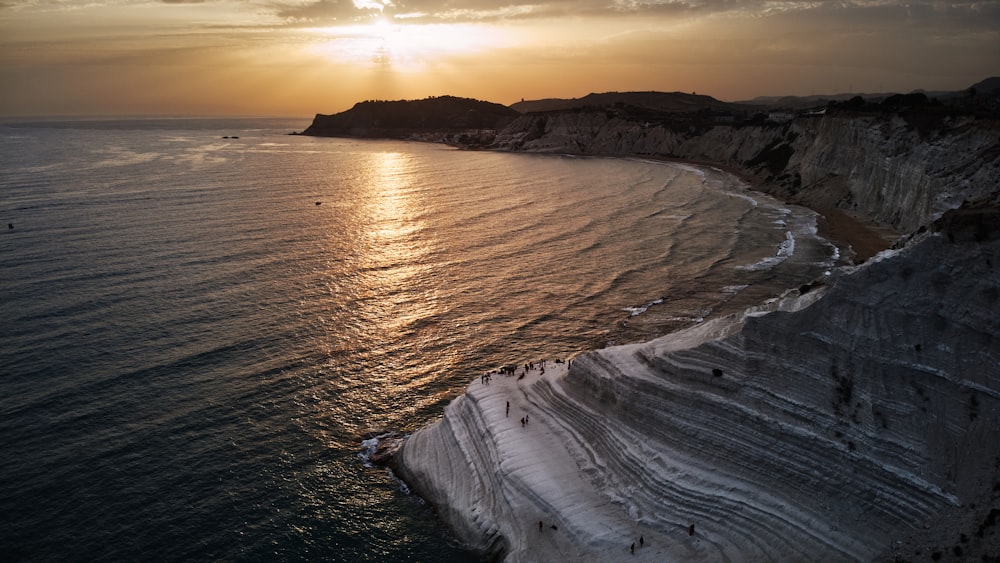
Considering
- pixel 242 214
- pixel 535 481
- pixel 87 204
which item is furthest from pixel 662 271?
pixel 87 204

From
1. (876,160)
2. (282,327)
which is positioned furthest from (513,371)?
(876,160)

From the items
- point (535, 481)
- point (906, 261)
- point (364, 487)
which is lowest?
point (364, 487)

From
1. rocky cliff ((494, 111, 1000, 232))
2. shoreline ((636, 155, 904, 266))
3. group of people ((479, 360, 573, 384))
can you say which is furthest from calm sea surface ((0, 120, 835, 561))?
rocky cliff ((494, 111, 1000, 232))

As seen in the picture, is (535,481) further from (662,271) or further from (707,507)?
(662,271)

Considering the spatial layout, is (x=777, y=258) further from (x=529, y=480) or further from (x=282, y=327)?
(x=282, y=327)

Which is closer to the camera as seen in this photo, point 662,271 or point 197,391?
point 197,391
